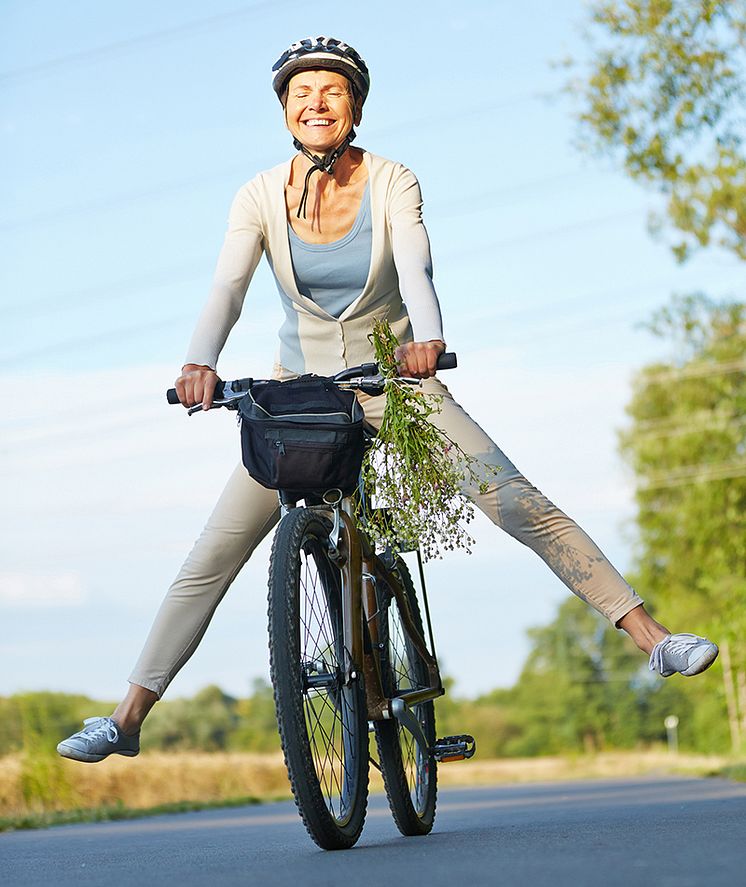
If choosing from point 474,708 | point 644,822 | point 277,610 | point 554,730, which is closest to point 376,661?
point 277,610

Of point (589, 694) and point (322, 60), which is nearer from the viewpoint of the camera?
point (322, 60)

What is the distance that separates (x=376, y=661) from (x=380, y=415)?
0.84 m

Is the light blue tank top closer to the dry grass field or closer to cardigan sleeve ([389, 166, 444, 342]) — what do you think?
cardigan sleeve ([389, 166, 444, 342])

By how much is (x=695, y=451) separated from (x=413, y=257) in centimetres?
2549

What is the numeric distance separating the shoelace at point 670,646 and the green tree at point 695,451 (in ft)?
69.6

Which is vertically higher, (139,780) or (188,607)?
(188,607)

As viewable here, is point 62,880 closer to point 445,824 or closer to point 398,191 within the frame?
point 398,191

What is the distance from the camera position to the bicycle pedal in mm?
5555

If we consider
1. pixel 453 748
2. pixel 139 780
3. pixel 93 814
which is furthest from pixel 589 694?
pixel 453 748

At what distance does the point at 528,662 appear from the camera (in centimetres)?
11106

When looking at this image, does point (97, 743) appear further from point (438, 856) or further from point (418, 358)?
point (418, 358)

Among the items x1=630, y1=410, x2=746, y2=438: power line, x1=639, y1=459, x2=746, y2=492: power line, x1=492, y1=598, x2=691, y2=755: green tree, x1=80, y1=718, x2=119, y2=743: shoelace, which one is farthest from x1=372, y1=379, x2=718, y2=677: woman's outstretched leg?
x1=492, y1=598, x2=691, y2=755: green tree

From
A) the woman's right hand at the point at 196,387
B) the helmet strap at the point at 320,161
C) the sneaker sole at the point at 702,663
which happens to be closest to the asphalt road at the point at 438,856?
the sneaker sole at the point at 702,663

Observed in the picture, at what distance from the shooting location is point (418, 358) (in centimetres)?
473
